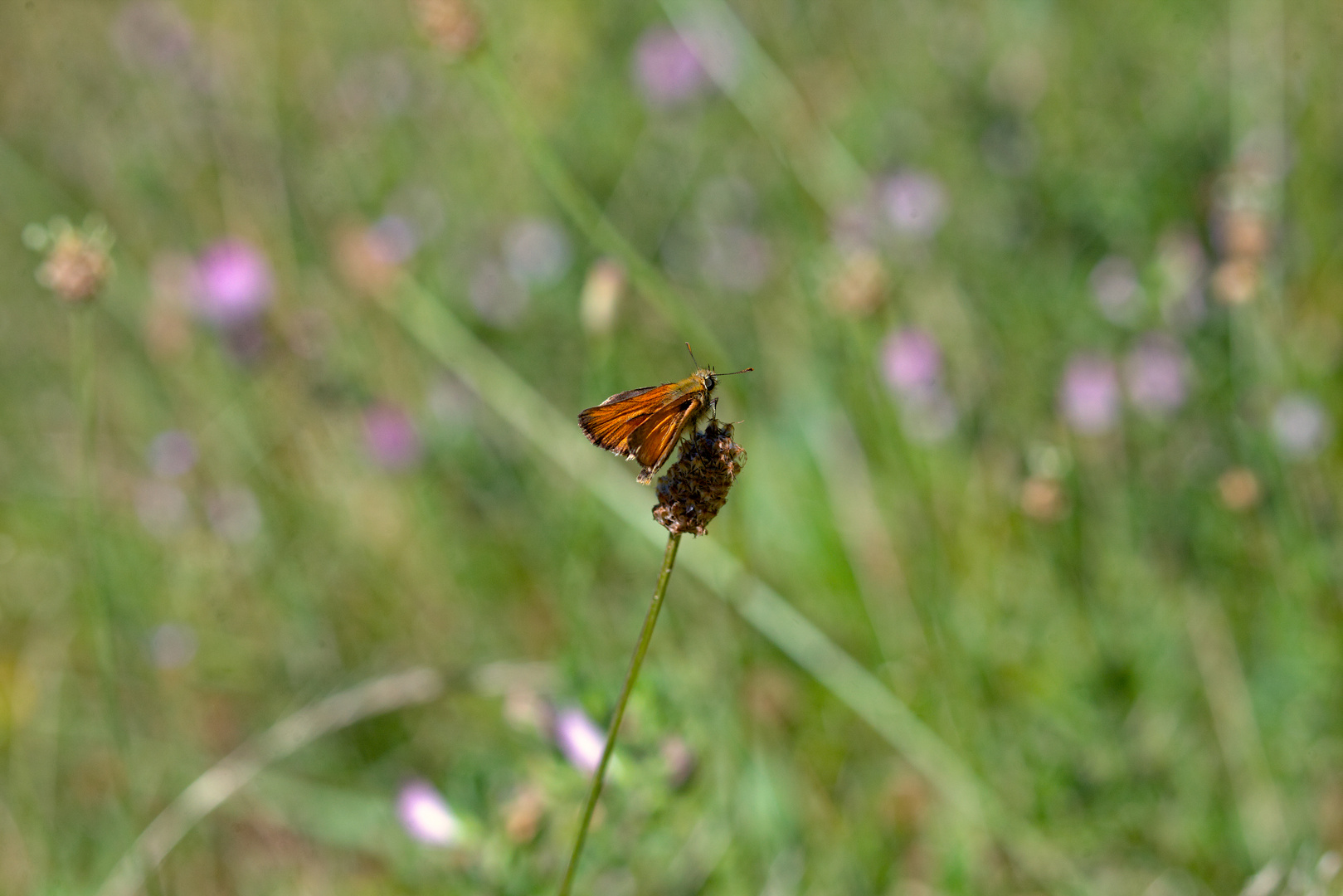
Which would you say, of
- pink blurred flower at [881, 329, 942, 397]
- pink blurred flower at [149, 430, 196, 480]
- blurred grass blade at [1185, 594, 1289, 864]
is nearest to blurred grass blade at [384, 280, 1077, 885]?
blurred grass blade at [1185, 594, 1289, 864]

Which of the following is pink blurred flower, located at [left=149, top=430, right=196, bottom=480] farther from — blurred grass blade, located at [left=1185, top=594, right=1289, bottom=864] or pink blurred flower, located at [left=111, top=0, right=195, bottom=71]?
blurred grass blade, located at [left=1185, top=594, right=1289, bottom=864]

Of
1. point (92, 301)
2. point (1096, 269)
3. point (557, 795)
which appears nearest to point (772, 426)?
point (1096, 269)

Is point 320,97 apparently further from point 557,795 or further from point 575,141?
point 557,795

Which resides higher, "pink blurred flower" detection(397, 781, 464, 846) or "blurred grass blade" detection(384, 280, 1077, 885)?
"blurred grass blade" detection(384, 280, 1077, 885)

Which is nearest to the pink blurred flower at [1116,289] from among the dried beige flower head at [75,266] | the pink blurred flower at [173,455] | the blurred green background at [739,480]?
the blurred green background at [739,480]

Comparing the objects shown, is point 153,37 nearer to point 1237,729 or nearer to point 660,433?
point 660,433

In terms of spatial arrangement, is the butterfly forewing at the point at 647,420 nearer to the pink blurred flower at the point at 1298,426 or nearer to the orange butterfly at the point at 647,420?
the orange butterfly at the point at 647,420

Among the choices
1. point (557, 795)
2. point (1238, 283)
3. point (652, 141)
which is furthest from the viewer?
point (652, 141)
